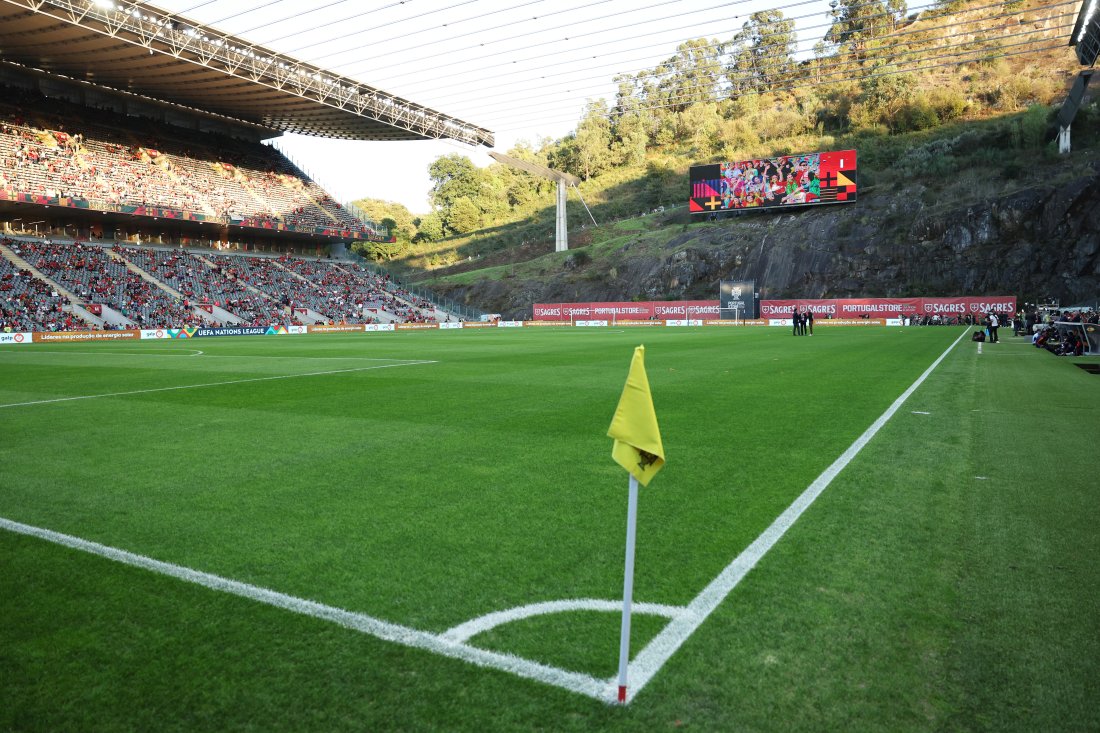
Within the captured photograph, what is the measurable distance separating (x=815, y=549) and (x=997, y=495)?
2386mm

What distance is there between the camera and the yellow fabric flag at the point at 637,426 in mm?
2707

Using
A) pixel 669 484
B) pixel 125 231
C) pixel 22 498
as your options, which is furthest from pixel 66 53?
pixel 669 484

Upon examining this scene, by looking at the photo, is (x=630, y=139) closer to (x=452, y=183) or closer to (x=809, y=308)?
(x=452, y=183)

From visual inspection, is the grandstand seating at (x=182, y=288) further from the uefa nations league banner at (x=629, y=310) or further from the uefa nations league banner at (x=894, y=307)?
the uefa nations league banner at (x=894, y=307)

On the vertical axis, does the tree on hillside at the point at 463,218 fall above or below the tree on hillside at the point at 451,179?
below

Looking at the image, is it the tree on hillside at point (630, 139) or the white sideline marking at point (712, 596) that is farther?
the tree on hillside at point (630, 139)

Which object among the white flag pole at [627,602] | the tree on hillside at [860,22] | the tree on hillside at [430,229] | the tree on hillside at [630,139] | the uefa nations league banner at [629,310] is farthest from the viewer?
the tree on hillside at [430,229]

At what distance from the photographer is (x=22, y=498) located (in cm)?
574

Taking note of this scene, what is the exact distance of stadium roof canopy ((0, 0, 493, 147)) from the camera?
1582 inches

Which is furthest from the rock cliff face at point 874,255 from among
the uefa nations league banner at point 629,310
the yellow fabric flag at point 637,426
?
the yellow fabric flag at point 637,426

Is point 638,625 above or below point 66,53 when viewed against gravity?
below

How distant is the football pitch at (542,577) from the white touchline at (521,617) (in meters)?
0.02

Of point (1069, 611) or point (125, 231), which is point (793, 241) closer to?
point (125, 231)

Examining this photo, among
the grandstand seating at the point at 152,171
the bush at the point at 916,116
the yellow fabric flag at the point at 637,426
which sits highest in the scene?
the bush at the point at 916,116
